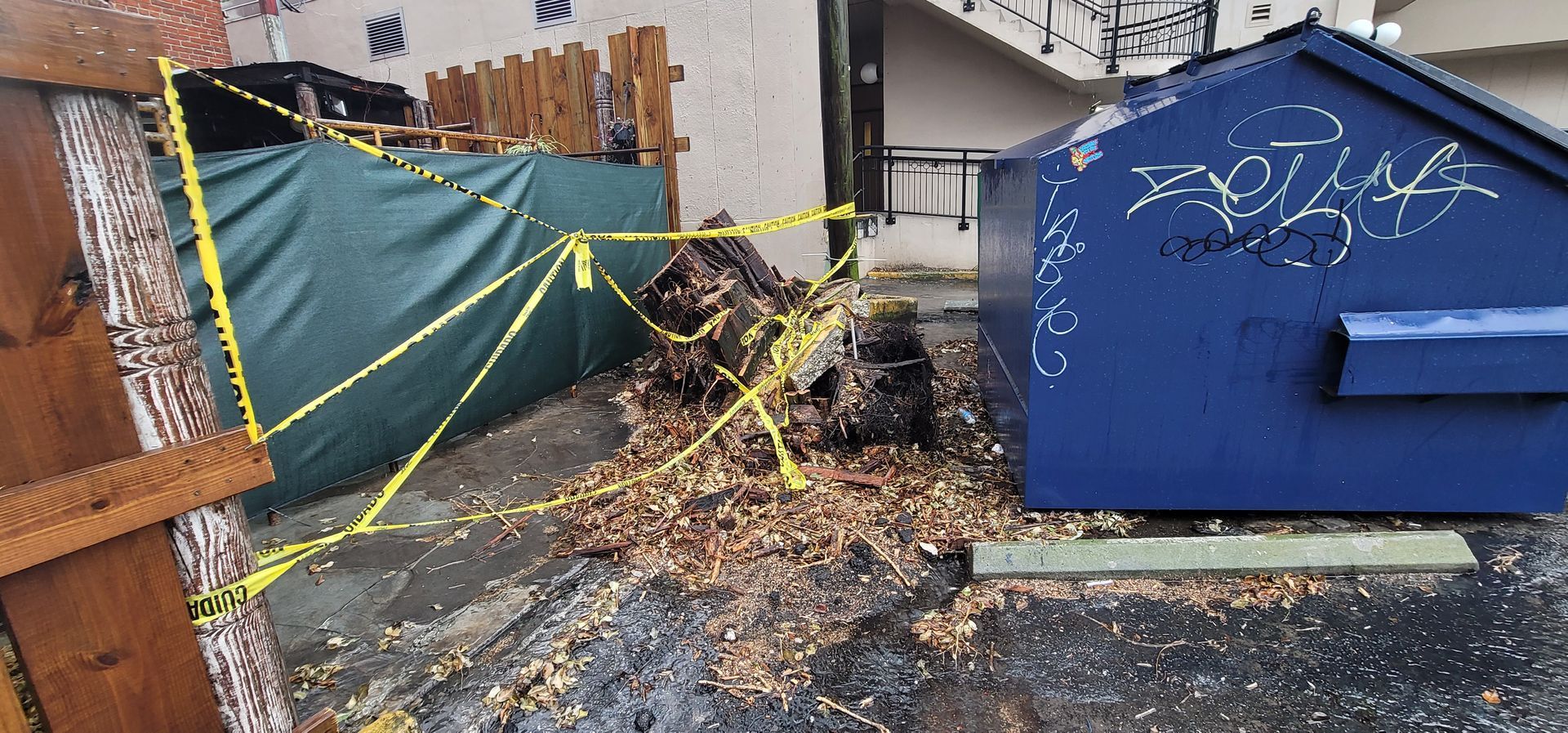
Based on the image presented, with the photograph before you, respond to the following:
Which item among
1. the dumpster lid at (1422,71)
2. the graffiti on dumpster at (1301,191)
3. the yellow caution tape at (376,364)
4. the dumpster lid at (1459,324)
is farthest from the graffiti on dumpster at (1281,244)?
the yellow caution tape at (376,364)

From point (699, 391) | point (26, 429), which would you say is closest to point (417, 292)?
point (699, 391)

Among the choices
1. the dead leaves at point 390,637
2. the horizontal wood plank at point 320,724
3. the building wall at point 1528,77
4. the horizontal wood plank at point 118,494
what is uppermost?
the building wall at point 1528,77

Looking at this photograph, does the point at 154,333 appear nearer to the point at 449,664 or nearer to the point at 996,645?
the point at 449,664

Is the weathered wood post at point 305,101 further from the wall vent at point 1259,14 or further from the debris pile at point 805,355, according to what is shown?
the wall vent at point 1259,14

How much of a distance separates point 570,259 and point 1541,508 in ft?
23.9

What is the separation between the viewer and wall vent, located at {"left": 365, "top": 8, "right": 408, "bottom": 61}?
438 inches

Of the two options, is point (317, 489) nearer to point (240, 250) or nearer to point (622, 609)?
point (240, 250)

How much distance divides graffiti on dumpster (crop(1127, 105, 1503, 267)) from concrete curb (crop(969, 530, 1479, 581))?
56.6 inches

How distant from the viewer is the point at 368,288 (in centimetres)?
479

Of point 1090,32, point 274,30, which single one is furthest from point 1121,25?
point 274,30

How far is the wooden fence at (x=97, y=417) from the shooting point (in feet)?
4.39

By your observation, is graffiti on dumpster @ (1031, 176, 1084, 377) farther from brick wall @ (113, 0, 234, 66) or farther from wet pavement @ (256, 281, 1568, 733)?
brick wall @ (113, 0, 234, 66)

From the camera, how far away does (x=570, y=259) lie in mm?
6727

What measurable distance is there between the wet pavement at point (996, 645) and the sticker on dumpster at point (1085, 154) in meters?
2.09
